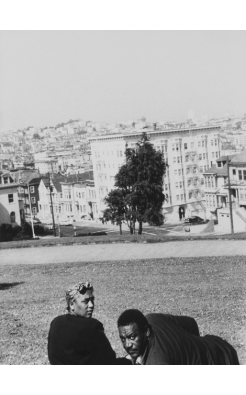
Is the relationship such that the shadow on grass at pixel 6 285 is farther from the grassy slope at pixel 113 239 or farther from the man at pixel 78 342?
the man at pixel 78 342

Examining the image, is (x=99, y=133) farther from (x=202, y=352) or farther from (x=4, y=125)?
(x=202, y=352)

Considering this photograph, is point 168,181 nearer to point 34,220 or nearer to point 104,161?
point 104,161

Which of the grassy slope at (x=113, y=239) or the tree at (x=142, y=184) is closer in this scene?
the tree at (x=142, y=184)

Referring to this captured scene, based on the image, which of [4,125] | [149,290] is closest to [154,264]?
[149,290]

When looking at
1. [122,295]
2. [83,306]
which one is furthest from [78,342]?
[122,295]

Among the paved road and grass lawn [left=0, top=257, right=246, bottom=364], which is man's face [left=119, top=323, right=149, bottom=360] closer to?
grass lawn [left=0, top=257, right=246, bottom=364]

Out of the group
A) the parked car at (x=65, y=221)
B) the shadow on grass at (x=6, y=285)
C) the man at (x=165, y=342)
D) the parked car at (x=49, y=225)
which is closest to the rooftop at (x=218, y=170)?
the parked car at (x=65, y=221)

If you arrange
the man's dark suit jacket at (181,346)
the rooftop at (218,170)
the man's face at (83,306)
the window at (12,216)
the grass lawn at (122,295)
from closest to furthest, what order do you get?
the man's dark suit jacket at (181,346) < the man's face at (83,306) < the grass lawn at (122,295) < the rooftop at (218,170) < the window at (12,216)
